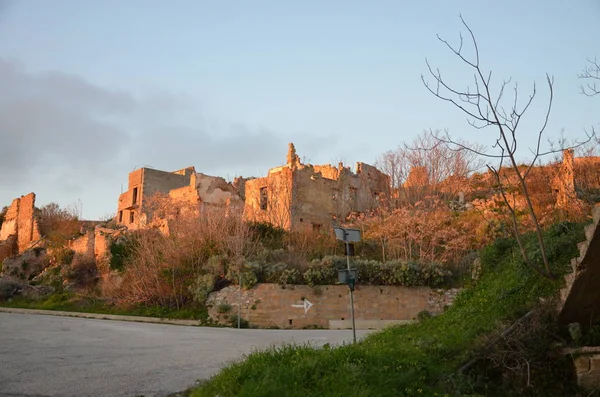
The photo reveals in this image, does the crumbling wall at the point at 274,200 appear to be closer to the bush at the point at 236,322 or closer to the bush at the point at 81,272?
the bush at the point at 81,272

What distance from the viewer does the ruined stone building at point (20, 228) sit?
48.0 meters

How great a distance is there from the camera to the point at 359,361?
858 cm

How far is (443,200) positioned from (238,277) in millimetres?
16514

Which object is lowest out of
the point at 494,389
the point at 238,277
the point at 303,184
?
the point at 494,389

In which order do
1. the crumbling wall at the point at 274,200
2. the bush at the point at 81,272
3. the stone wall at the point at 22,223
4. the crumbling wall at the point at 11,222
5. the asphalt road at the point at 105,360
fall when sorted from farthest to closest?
the crumbling wall at the point at 11,222 → the stone wall at the point at 22,223 → the crumbling wall at the point at 274,200 → the bush at the point at 81,272 → the asphalt road at the point at 105,360

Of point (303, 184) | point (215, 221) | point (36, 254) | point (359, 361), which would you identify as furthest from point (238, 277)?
point (36, 254)

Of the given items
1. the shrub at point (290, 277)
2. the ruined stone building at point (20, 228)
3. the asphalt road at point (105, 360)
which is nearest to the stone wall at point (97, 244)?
the ruined stone building at point (20, 228)

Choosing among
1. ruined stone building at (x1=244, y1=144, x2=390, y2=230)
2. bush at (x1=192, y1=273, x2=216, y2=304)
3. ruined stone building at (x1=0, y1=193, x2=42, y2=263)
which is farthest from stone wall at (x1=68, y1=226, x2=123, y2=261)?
ruined stone building at (x1=0, y1=193, x2=42, y2=263)

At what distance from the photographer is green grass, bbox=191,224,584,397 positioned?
25.5ft

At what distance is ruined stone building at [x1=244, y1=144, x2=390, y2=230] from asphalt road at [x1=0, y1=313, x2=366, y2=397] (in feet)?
60.3

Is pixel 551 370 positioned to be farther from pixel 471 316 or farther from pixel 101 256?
pixel 101 256

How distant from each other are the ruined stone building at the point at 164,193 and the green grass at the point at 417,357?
2509cm

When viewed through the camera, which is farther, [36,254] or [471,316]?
[36,254]

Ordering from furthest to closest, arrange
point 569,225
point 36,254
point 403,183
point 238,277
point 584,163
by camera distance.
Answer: point 36,254 < point 403,183 < point 584,163 < point 238,277 < point 569,225
